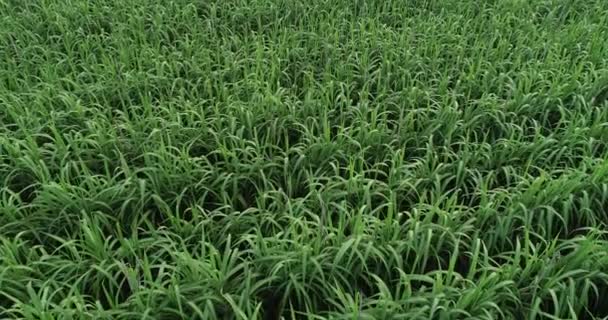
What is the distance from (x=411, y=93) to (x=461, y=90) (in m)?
0.34

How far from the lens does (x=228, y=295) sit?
1920 mm

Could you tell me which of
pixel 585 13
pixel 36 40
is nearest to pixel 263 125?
pixel 36 40

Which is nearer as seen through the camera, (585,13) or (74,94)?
(74,94)

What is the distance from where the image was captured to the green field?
2051mm

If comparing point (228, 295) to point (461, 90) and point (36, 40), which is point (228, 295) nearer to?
point (461, 90)

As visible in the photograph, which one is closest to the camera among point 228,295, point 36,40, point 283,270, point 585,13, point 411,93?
point 228,295

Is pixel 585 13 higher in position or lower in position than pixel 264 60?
higher

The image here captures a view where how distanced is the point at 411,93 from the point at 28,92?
7.17ft

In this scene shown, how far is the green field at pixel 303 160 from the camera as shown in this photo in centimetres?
205

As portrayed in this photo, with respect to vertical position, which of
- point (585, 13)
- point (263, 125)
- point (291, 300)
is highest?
point (585, 13)

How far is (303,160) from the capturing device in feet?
8.93

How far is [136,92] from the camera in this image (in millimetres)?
3344

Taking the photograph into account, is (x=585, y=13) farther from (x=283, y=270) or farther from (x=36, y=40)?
(x=36, y=40)

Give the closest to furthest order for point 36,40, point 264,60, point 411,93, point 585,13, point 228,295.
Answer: point 228,295 → point 411,93 → point 264,60 → point 36,40 → point 585,13
